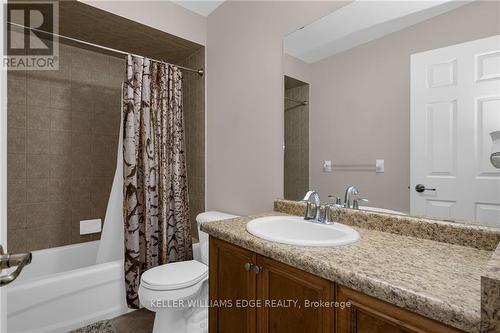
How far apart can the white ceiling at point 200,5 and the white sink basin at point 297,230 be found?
72.0 inches

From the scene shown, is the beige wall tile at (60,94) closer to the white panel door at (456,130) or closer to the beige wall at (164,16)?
the beige wall at (164,16)

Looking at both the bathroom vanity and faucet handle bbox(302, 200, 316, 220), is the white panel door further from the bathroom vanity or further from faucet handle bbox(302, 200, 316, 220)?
faucet handle bbox(302, 200, 316, 220)

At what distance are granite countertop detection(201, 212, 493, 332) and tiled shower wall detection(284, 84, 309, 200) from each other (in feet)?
1.80

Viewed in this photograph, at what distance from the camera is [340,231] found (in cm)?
111

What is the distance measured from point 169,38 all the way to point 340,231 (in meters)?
2.05

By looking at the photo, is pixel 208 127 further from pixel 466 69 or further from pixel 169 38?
pixel 466 69

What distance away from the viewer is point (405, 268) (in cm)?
72

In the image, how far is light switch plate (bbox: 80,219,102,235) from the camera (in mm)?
2344

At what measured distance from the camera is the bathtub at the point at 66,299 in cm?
143

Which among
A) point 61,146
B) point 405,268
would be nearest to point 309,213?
point 405,268

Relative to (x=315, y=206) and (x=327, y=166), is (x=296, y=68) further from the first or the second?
(x=315, y=206)

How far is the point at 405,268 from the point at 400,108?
2.42 feet

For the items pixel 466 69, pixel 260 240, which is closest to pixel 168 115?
pixel 260 240

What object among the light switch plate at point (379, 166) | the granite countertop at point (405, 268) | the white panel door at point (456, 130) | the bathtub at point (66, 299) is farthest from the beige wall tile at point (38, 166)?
the white panel door at point (456, 130)
